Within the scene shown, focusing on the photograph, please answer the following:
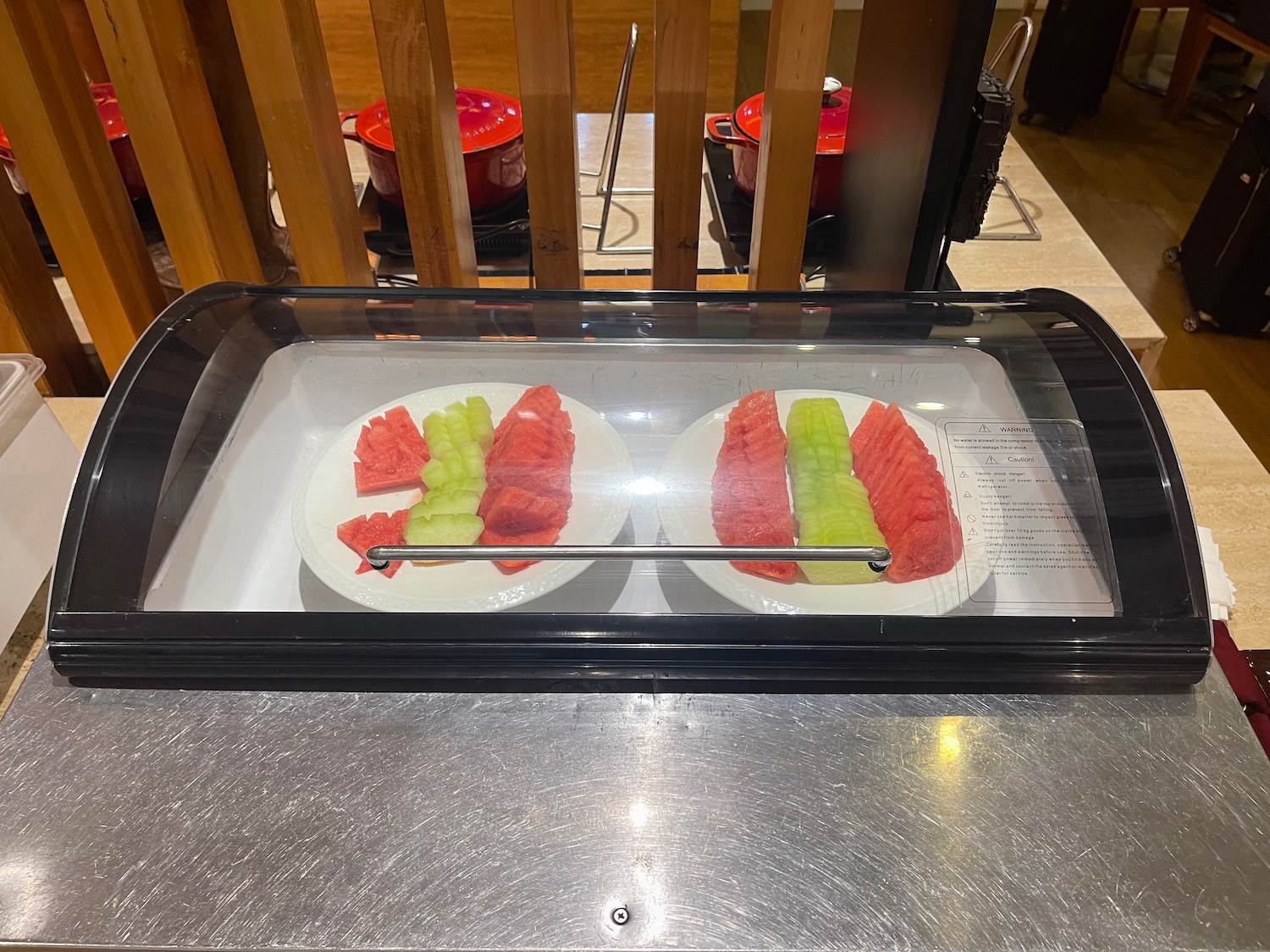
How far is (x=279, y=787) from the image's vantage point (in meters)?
0.78

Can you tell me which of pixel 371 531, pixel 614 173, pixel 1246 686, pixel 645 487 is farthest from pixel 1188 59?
pixel 371 531

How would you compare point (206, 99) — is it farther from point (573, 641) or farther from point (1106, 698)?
point (1106, 698)

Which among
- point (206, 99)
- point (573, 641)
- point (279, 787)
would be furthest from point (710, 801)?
point (206, 99)

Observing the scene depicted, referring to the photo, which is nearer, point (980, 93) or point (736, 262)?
point (980, 93)

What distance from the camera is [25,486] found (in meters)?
1.09

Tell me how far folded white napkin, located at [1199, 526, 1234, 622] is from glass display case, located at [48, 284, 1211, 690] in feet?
0.93

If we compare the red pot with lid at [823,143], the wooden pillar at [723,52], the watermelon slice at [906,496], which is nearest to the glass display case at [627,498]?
the watermelon slice at [906,496]

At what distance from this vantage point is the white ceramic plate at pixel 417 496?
2.81ft

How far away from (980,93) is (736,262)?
791 mm

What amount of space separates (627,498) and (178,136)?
101 centimetres

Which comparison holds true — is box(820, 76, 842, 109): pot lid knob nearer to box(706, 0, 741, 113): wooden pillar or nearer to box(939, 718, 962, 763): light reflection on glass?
box(706, 0, 741, 113): wooden pillar

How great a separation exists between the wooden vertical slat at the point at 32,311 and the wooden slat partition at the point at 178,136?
307 mm

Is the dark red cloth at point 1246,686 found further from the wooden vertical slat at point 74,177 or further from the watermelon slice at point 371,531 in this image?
the wooden vertical slat at point 74,177

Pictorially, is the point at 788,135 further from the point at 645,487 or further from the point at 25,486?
the point at 25,486
